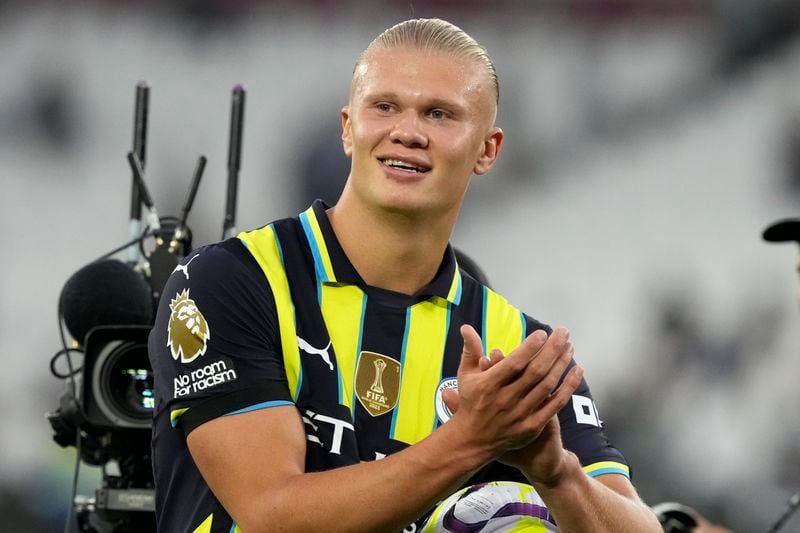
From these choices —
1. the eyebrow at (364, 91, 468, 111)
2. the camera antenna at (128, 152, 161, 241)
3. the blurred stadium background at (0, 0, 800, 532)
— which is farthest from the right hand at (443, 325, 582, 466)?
the blurred stadium background at (0, 0, 800, 532)

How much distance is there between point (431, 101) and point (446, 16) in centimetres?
386

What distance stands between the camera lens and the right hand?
5.36 feet

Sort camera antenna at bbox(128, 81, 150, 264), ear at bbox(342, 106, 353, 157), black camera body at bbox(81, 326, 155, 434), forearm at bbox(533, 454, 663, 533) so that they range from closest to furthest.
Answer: forearm at bbox(533, 454, 663, 533), ear at bbox(342, 106, 353, 157), black camera body at bbox(81, 326, 155, 434), camera antenna at bbox(128, 81, 150, 264)

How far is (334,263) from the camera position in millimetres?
2219

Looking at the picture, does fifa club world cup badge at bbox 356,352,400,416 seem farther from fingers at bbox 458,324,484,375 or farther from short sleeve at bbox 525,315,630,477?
fingers at bbox 458,324,484,375

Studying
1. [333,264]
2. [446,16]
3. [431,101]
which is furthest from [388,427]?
[446,16]

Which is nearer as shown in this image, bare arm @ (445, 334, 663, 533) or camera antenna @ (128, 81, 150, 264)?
bare arm @ (445, 334, 663, 533)

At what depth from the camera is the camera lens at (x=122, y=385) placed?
3.21 meters

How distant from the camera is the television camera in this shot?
3205 millimetres

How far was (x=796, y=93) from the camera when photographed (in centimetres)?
616

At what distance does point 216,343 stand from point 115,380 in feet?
4.29

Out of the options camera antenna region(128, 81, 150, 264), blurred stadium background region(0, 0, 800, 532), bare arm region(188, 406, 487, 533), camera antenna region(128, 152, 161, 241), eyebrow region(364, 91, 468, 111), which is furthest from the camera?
blurred stadium background region(0, 0, 800, 532)

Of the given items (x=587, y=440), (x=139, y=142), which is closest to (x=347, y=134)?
(x=587, y=440)

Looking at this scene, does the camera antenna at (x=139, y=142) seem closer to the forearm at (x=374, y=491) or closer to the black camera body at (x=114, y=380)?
the black camera body at (x=114, y=380)
